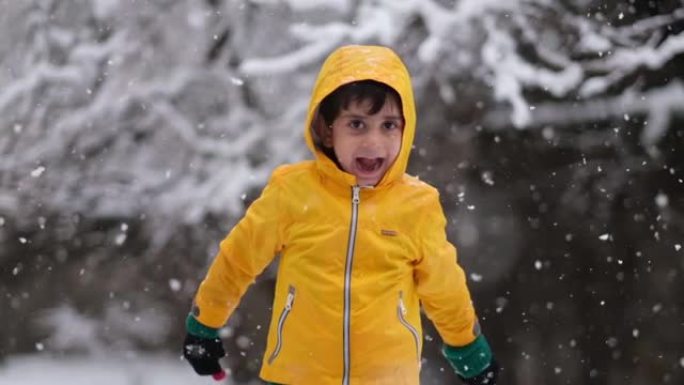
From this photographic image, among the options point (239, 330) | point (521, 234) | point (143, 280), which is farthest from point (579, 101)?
point (143, 280)

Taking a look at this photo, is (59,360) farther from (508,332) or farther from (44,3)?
(508,332)

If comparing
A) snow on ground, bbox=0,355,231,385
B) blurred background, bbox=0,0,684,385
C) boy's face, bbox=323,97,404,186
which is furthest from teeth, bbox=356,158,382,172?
snow on ground, bbox=0,355,231,385

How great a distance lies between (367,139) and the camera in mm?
2205

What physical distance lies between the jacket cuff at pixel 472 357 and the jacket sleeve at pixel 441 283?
0.02m

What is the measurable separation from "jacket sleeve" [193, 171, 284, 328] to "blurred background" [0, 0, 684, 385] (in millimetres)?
2338

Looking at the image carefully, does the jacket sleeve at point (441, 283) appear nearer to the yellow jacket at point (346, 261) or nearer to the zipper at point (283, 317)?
the yellow jacket at point (346, 261)

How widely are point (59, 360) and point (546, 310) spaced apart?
2.79 metres

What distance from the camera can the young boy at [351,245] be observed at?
7.18 feet

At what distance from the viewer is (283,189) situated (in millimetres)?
2270

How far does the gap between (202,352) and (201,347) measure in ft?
0.05

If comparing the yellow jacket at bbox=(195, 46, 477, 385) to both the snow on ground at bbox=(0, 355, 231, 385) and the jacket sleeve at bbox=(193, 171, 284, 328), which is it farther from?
the snow on ground at bbox=(0, 355, 231, 385)

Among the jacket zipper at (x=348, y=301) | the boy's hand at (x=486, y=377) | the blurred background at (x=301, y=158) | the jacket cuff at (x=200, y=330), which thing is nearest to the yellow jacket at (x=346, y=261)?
the jacket zipper at (x=348, y=301)

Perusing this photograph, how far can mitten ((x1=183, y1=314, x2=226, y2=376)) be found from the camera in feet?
7.85

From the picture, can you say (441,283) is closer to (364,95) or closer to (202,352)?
(364,95)
